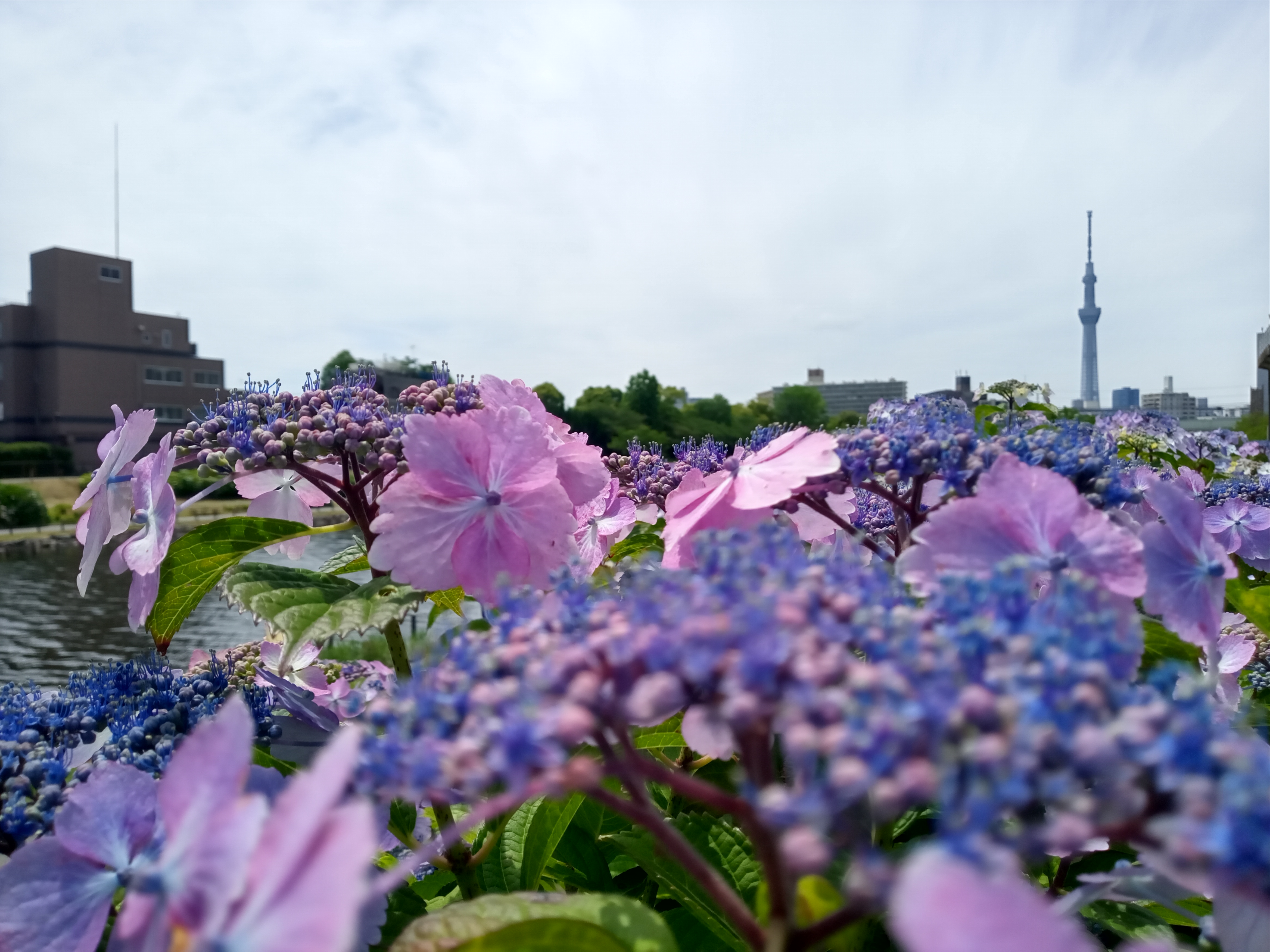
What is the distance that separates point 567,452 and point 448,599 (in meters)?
0.51

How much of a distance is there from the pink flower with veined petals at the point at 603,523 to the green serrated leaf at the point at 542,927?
3.60ft

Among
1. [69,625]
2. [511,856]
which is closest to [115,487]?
[511,856]

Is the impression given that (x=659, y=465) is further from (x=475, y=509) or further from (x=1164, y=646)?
(x=1164, y=646)

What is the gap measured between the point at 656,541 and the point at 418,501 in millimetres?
940

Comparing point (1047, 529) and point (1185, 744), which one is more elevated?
point (1047, 529)

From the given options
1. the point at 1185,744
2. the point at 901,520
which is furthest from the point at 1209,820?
the point at 901,520

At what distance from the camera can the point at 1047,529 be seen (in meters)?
1.06

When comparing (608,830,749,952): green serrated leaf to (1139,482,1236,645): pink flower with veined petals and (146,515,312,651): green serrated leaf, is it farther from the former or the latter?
(146,515,312,651): green serrated leaf

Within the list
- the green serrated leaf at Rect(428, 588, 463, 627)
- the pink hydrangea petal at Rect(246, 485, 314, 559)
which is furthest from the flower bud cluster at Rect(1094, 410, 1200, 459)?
the pink hydrangea petal at Rect(246, 485, 314, 559)

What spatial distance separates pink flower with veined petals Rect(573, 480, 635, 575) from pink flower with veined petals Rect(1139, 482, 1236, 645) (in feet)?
3.95

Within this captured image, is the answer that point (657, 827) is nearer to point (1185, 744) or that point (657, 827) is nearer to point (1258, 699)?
point (1185, 744)

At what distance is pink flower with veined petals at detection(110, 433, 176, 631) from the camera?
158cm

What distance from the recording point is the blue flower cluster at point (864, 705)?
1.79ft

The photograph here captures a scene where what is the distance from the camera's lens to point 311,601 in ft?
5.03
